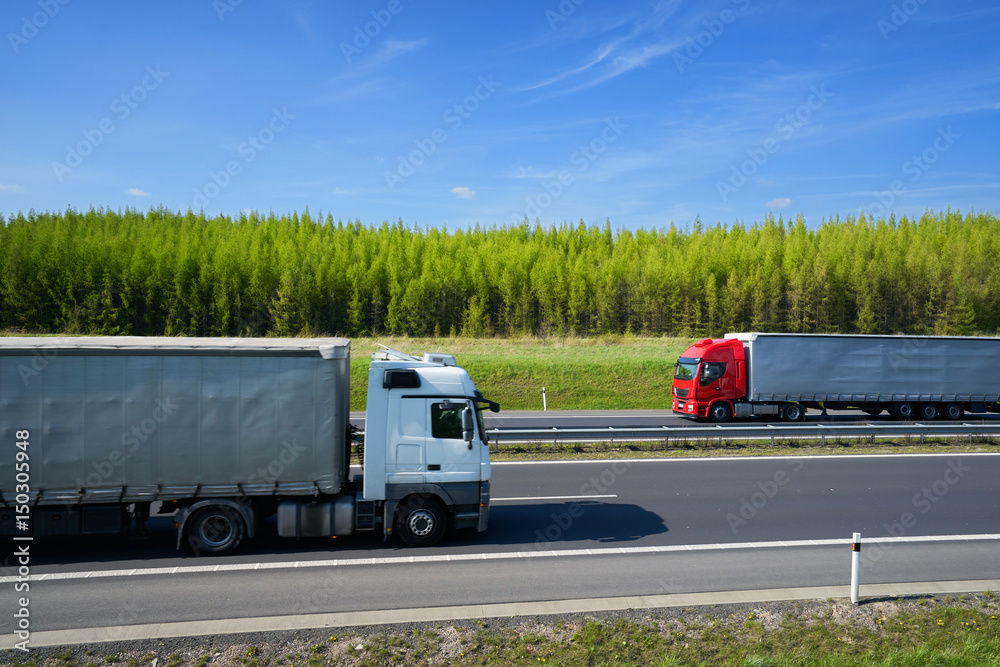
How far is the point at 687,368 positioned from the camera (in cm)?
2319

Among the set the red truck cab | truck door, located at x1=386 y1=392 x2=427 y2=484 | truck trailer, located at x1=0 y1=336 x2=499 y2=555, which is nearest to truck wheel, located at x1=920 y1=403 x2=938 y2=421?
the red truck cab

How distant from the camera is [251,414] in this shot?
830 centimetres

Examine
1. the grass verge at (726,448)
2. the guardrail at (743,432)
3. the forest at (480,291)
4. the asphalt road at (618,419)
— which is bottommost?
the grass verge at (726,448)

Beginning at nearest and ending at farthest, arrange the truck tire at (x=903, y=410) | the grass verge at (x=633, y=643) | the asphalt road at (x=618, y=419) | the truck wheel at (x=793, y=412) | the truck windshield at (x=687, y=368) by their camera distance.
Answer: the grass verge at (x=633, y=643) → the asphalt road at (x=618, y=419) → the truck windshield at (x=687, y=368) → the truck wheel at (x=793, y=412) → the truck tire at (x=903, y=410)

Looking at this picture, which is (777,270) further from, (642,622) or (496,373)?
(642,622)

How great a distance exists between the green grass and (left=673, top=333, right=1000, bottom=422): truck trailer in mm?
5305

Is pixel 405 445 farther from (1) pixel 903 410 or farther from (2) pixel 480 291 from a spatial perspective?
(2) pixel 480 291

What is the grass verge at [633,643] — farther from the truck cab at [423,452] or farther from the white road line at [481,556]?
the truck cab at [423,452]

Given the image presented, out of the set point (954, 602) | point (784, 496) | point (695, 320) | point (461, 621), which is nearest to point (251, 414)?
point (461, 621)

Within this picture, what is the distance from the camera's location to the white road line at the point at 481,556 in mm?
7785

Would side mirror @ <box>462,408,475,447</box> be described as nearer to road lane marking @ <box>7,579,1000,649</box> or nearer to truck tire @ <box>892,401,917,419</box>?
road lane marking @ <box>7,579,1000,649</box>

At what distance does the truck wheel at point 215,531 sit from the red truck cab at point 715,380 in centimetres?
1794

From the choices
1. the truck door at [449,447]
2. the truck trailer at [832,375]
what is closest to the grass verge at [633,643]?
the truck door at [449,447]

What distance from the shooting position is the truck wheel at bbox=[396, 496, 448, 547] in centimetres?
881
